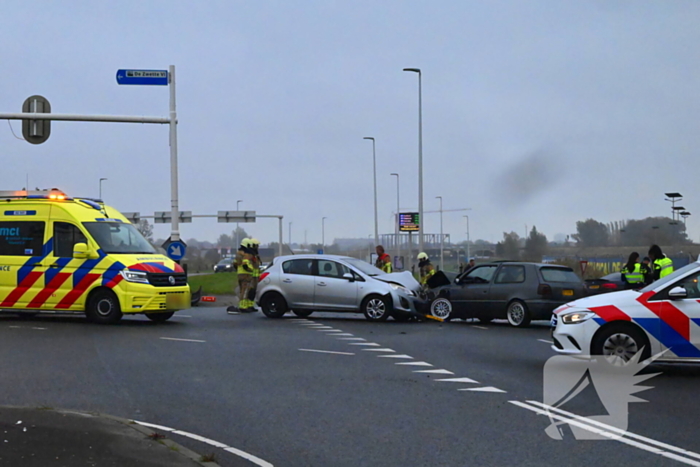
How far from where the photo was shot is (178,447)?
6645 mm


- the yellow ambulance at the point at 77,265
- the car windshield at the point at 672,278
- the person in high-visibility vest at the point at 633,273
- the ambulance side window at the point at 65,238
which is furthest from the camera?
the person in high-visibility vest at the point at 633,273

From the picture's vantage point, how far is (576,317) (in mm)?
11336

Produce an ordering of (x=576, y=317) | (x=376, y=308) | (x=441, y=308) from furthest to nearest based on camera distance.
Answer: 1. (x=441, y=308)
2. (x=376, y=308)
3. (x=576, y=317)

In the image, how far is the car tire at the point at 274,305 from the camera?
68.5 feet

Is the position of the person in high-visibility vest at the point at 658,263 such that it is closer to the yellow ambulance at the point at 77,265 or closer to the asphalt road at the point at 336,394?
the asphalt road at the point at 336,394

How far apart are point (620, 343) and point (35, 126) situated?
53.5ft

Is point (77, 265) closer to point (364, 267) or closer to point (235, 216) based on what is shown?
point (364, 267)

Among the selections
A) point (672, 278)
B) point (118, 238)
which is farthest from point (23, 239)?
point (672, 278)

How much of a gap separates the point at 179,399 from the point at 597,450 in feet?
14.6

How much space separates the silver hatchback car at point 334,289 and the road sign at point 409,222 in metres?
28.1

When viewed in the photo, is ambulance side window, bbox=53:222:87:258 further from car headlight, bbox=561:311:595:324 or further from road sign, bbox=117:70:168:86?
car headlight, bbox=561:311:595:324

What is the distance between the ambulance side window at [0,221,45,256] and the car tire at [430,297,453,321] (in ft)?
29.9

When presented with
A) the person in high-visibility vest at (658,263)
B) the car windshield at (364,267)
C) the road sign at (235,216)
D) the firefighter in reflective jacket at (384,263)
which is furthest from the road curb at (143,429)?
the road sign at (235,216)

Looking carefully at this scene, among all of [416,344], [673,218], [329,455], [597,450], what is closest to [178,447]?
[329,455]
